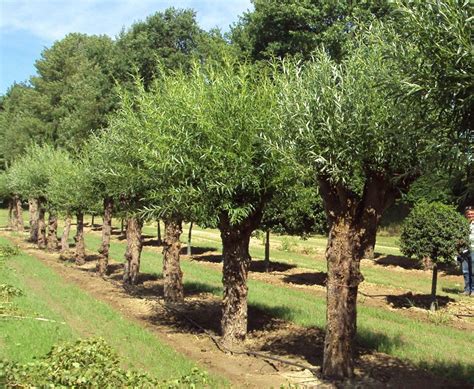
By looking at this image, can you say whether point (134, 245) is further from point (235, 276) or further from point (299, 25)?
point (299, 25)

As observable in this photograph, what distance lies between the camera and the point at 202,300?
1839 centimetres

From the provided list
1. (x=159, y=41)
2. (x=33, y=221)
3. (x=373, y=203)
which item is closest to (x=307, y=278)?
(x=373, y=203)

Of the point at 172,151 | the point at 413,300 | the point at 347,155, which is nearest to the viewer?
the point at 347,155

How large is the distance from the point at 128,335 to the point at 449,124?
9246mm

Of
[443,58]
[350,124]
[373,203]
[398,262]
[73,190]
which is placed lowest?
[398,262]

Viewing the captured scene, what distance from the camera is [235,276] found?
41.6 feet

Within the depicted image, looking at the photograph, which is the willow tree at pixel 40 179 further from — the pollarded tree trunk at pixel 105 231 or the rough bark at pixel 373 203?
the rough bark at pixel 373 203

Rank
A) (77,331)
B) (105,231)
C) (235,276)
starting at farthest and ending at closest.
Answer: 1. (105,231)
2. (77,331)
3. (235,276)

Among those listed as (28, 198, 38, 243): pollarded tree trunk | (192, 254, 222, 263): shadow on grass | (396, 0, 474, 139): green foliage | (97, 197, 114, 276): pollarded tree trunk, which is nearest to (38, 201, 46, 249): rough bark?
(28, 198, 38, 243): pollarded tree trunk

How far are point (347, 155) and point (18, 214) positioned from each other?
160 ft

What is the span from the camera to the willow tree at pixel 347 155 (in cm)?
876

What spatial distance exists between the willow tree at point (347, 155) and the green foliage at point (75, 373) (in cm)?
406

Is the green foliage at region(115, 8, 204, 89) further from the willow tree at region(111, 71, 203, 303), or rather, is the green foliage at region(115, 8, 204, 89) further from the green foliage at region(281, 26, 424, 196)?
the green foliage at region(281, 26, 424, 196)

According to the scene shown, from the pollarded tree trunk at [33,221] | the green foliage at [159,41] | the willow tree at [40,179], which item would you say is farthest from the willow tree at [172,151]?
the pollarded tree trunk at [33,221]
